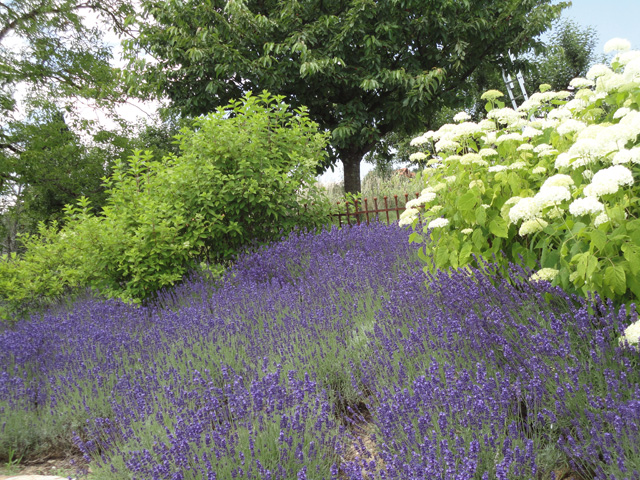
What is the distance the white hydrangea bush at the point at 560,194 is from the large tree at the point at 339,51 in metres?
6.26

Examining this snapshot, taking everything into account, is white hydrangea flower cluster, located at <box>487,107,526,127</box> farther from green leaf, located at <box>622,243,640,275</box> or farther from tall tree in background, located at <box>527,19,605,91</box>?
tall tree in background, located at <box>527,19,605,91</box>

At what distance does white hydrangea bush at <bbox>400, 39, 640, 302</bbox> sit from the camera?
94.5 inches

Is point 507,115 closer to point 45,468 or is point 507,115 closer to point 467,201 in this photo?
point 467,201

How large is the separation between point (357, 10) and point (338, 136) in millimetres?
2612

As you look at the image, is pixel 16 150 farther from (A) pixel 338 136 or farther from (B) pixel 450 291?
(B) pixel 450 291

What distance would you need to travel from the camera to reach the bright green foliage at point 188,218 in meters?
6.10

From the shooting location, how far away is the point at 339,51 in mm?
10320

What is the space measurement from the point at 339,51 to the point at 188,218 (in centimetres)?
585

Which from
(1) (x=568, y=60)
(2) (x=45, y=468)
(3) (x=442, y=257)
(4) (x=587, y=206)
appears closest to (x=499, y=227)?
(3) (x=442, y=257)

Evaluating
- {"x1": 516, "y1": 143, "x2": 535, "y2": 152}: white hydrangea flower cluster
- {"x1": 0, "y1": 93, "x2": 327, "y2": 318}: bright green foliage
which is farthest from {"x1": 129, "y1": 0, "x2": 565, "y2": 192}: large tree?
{"x1": 516, "y1": 143, "x2": 535, "y2": 152}: white hydrangea flower cluster

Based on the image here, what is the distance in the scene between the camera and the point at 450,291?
3146 millimetres

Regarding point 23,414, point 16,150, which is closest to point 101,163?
point 16,150

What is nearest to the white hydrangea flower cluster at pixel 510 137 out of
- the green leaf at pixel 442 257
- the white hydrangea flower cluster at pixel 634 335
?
the green leaf at pixel 442 257

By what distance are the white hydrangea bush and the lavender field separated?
0.69 feet
